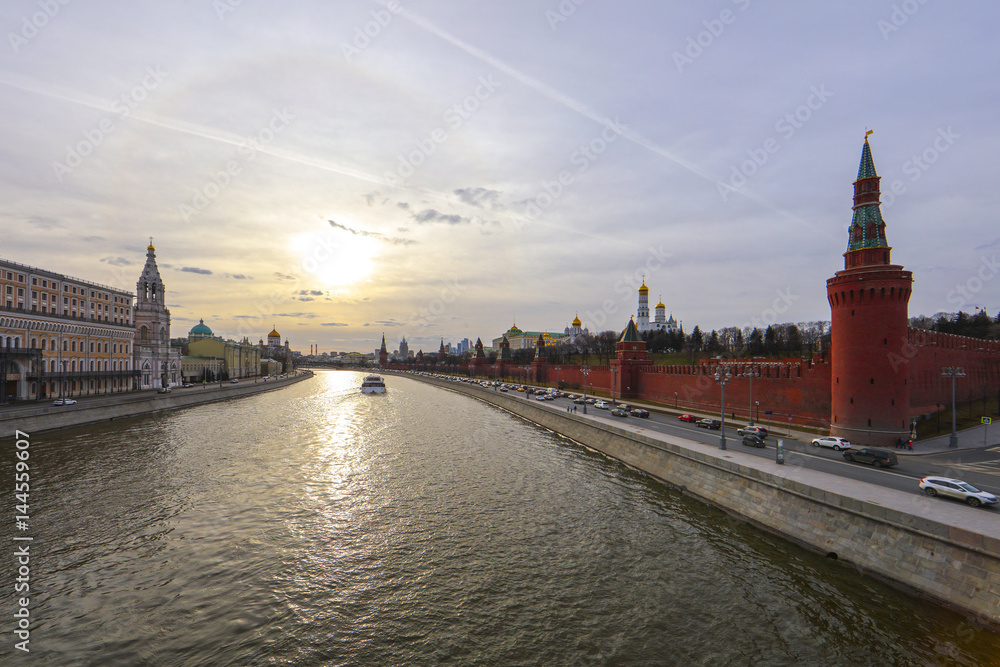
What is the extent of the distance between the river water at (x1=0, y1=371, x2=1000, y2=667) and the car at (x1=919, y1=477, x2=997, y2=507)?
5485mm

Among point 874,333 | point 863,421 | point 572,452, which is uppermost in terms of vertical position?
point 874,333

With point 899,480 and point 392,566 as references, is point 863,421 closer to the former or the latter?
point 899,480

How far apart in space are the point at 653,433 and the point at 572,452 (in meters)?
5.79

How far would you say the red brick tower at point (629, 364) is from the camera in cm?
5600

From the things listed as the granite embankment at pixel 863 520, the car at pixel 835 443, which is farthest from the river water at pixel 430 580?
the car at pixel 835 443

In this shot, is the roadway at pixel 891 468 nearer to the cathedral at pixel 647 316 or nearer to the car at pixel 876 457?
the car at pixel 876 457

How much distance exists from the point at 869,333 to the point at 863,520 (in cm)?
1901

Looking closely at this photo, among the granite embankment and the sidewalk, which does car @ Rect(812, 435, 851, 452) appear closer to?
the sidewalk

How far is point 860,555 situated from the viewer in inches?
549

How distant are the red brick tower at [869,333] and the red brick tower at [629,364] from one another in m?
26.8

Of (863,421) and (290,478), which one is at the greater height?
(863,421)

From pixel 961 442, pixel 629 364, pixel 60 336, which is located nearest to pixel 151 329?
pixel 60 336

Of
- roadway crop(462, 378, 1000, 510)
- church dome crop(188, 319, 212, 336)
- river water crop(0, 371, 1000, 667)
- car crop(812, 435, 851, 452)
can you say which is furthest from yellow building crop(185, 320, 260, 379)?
car crop(812, 435, 851, 452)

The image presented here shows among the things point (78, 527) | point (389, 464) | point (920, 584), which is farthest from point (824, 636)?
point (78, 527)
